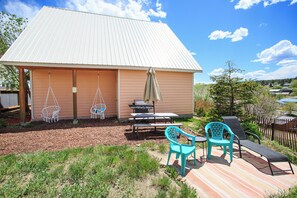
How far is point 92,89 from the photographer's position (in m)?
9.08

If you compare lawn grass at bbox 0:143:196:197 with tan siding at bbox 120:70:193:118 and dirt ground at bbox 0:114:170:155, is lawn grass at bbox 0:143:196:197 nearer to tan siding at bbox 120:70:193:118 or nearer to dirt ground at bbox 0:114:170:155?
dirt ground at bbox 0:114:170:155

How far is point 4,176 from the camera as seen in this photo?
2.89 m

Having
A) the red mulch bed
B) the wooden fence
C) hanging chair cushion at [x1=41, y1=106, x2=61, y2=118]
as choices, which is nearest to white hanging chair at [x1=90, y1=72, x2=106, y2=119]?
the red mulch bed

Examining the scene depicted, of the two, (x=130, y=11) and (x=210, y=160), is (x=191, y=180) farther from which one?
(x=130, y=11)

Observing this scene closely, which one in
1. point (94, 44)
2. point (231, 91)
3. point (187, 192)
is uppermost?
point (94, 44)

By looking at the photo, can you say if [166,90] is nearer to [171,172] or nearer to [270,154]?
[270,154]

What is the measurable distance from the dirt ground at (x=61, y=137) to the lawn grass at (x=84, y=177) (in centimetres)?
95

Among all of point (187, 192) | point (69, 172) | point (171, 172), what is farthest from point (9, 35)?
point (187, 192)

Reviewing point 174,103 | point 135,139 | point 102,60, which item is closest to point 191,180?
point 135,139

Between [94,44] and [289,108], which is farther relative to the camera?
[289,108]

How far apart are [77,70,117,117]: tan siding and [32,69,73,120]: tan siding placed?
1.92 ft

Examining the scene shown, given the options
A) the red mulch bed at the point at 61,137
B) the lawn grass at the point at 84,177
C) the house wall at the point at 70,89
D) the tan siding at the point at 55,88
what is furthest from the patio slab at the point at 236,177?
the tan siding at the point at 55,88

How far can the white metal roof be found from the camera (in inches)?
292

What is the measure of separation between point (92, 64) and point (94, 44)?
2331 mm
